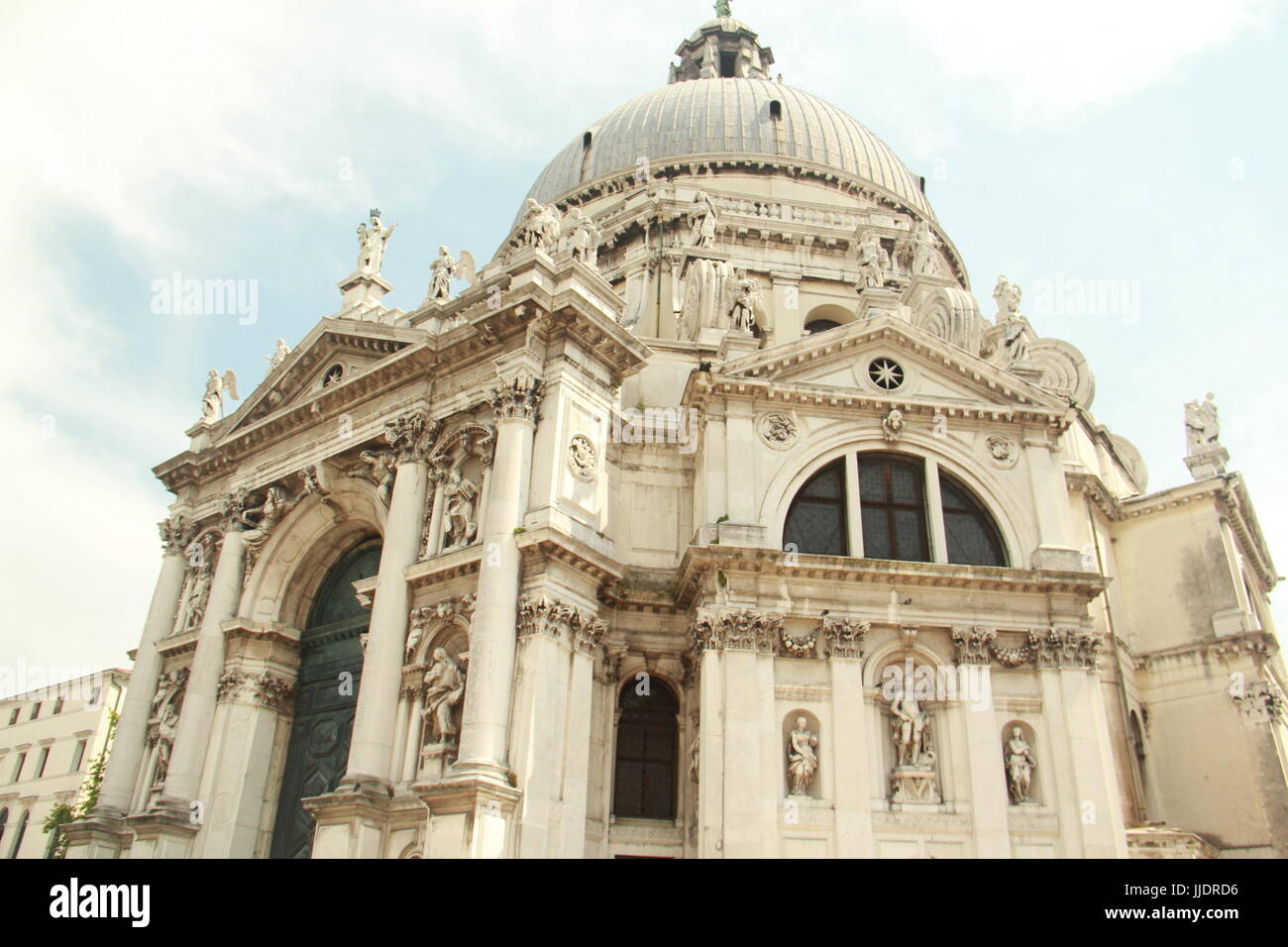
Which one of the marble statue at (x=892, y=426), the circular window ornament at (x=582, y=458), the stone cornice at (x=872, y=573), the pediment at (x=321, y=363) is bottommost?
the stone cornice at (x=872, y=573)

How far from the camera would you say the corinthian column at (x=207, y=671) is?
24656 millimetres

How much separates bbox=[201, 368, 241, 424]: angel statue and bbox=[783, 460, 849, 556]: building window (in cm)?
1735

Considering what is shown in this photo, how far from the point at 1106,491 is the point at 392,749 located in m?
19.5

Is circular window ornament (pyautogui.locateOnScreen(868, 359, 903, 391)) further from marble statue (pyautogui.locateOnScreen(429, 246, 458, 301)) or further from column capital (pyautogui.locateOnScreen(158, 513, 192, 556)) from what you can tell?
column capital (pyautogui.locateOnScreen(158, 513, 192, 556))

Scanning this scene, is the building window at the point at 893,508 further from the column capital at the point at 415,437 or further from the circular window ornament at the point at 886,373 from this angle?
the column capital at the point at 415,437

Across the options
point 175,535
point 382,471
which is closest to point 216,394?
point 175,535

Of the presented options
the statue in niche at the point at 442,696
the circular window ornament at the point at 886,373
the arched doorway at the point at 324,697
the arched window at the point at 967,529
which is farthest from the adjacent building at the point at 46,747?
the arched window at the point at 967,529

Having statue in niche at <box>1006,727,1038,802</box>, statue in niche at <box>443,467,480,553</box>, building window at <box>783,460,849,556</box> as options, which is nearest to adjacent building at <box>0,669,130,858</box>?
statue in niche at <box>443,467,480,553</box>

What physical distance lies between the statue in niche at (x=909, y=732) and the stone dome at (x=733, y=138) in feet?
73.1

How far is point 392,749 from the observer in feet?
69.4

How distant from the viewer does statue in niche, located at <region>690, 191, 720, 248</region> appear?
31.5 meters
